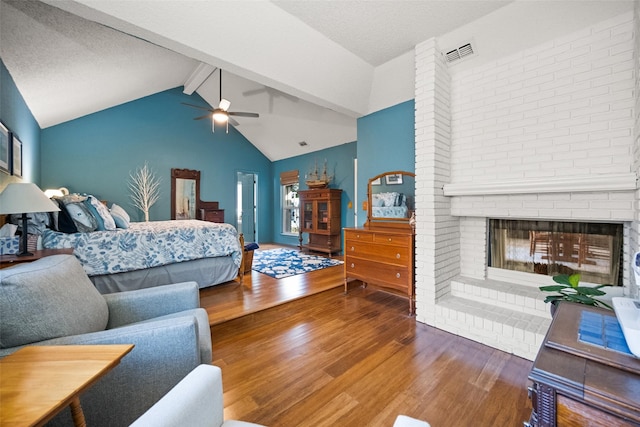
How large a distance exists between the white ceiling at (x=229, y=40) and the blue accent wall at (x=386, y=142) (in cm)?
20

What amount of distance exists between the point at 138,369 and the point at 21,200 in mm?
1673

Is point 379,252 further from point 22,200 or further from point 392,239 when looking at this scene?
point 22,200

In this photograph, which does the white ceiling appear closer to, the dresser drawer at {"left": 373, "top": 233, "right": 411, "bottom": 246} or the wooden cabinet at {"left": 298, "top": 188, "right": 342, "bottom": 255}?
the dresser drawer at {"left": 373, "top": 233, "right": 411, "bottom": 246}

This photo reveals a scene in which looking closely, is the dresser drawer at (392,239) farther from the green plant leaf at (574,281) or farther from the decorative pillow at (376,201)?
the green plant leaf at (574,281)

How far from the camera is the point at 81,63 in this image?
313 cm

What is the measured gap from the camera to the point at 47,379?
2.30ft

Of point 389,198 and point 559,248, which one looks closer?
point 559,248

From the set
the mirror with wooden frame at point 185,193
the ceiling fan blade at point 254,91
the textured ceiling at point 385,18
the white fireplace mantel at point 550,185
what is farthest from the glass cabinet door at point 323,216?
the textured ceiling at point 385,18

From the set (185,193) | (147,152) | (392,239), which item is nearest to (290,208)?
(185,193)

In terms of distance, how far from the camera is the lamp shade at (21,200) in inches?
68.7

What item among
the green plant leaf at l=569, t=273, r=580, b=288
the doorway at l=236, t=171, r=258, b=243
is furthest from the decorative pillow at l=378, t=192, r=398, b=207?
the doorway at l=236, t=171, r=258, b=243

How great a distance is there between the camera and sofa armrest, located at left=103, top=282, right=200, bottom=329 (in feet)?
4.99

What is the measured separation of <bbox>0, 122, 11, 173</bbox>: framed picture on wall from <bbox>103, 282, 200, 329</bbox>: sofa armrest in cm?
207

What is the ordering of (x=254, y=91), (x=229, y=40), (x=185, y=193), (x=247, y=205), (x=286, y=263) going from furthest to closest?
(x=247, y=205), (x=185, y=193), (x=254, y=91), (x=286, y=263), (x=229, y=40)
